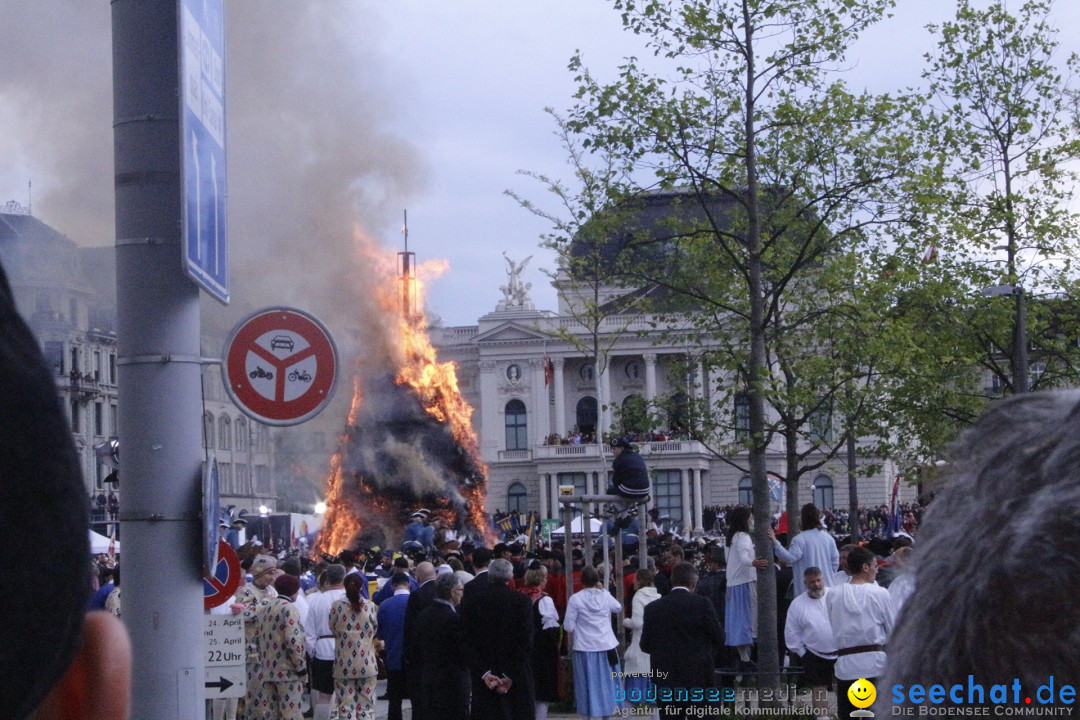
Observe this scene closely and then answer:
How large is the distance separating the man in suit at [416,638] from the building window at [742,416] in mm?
4108

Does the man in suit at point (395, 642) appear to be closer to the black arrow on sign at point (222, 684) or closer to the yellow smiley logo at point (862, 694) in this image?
the black arrow on sign at point (222, 684)

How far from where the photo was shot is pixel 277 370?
6156 millimetres

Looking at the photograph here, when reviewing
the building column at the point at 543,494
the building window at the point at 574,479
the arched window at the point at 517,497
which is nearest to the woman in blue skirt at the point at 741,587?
the building window at the point at 574,479

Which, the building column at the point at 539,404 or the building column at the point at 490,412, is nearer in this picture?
the building column at the point at 539,404

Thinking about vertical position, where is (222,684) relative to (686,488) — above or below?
above

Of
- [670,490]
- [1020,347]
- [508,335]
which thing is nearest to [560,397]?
[508,335]

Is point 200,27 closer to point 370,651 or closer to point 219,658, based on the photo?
point 219,658

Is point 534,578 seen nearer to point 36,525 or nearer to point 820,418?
point 820,418

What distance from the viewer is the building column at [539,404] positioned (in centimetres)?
8806

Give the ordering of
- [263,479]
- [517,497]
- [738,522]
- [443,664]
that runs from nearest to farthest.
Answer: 1. [443,664]
2. [738,522]
3. [263,479]
4. [517,497]

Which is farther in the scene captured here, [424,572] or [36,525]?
[424,572]

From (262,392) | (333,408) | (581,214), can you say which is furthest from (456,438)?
(262,392)

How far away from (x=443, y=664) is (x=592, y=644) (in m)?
2.10

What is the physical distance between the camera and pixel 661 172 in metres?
14.0
